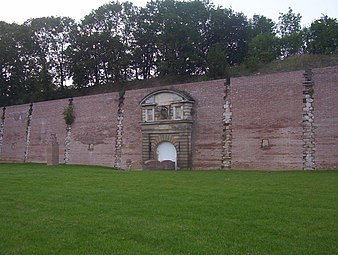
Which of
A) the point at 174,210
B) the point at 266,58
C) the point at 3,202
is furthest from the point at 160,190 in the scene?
the point at 266,58

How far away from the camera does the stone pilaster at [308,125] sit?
57.8 feet

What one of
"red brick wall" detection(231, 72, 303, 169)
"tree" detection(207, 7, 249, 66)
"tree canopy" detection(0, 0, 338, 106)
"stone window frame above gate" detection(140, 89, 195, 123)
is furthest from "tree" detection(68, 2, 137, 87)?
"red brick wall" detection(231, 72, 303, 169)

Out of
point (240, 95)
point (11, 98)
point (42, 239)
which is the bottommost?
point (42, 239)

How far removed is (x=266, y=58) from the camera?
33844 millimetres

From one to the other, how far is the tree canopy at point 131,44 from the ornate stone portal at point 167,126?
1243cm

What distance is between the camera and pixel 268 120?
18844mm

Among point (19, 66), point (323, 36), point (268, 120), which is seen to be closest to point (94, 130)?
point (268, 120)

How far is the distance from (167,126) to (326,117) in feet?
26.3

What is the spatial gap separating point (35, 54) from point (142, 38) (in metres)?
11.0

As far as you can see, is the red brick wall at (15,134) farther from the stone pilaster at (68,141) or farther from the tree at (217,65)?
the tree at (217,65)

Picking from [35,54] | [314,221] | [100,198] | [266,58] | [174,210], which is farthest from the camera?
[35,54]

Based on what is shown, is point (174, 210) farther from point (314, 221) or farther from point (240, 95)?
point (240, 95)

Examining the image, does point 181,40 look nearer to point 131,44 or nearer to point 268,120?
point 131,44

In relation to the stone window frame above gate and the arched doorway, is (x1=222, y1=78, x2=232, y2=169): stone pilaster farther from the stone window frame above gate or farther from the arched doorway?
the arched doorway
